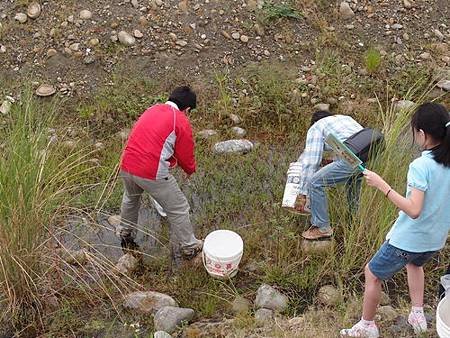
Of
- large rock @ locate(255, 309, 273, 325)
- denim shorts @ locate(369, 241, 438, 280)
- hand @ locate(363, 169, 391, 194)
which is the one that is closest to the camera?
hand @ locate(363, 169, 391, 194)

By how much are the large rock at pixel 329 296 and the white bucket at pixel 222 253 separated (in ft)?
1.92

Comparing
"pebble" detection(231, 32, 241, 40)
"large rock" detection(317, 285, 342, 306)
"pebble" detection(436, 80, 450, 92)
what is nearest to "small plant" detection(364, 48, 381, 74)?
"pebble" detection(436, 80, 450, 92)

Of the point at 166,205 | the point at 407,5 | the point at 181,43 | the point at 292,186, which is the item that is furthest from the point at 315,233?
the point at 407,5

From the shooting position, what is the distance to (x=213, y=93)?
6207mm

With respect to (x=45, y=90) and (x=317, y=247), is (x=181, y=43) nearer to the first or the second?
(x=45, y=90)

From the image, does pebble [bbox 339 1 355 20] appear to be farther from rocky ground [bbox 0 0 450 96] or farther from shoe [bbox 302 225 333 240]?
shoe [bbox 302 225 333 240]

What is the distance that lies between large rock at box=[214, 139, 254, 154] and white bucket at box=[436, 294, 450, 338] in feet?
8.92

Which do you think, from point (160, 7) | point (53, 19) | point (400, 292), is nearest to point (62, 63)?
point (53, 19)

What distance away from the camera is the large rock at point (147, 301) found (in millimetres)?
3922

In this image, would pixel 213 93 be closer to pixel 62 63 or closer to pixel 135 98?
pixel 135 98

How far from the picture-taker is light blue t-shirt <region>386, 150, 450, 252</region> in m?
2.97

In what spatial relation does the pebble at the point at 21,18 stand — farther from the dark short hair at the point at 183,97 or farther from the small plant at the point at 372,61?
the small plant at the point at 372,61

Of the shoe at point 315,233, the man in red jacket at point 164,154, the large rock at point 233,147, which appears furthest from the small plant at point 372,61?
the man in red jacket at point 164,154

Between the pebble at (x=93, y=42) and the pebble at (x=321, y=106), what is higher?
the pebble at (x=93, y=42)
